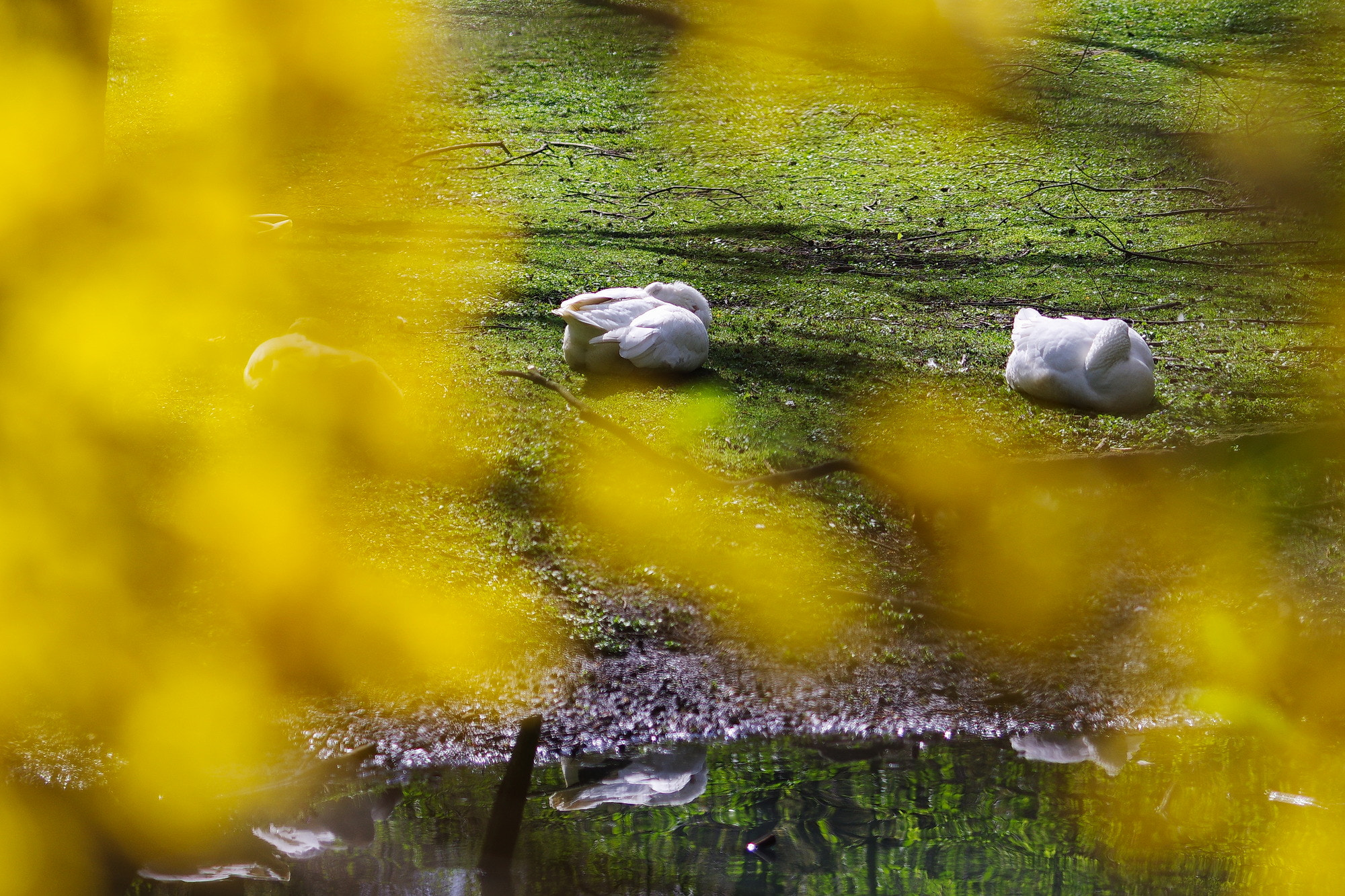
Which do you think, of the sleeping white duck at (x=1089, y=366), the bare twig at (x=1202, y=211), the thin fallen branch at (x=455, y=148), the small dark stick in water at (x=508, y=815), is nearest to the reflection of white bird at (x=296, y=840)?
the small dark stick in water at (x=508, y=815)

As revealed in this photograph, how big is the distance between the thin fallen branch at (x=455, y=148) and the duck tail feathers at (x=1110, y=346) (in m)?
6.05

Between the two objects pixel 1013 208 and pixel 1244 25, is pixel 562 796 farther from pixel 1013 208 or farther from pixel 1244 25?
pixel 1244 25

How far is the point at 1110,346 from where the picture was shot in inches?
206

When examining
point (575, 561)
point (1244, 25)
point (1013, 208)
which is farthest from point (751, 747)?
point (1244, 25)

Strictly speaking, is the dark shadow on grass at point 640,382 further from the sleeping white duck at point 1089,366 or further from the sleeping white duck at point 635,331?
the sleeping white duck at point 1089,366

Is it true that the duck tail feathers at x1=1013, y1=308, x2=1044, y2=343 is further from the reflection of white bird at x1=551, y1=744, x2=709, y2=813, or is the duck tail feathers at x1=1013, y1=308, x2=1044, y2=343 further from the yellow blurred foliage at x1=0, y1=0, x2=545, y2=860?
the reflection of white bird at x1=551, y1=744, x2=709, y2=813

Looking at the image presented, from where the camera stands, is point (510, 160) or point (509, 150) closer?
point (510, 160)

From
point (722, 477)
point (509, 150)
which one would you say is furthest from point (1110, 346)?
point (509, 150)

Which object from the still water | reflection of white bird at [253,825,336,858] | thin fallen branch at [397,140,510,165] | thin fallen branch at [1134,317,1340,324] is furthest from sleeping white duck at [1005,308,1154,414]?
thin fallen branch at [397,140,510,165]

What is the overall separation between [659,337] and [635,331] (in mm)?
117

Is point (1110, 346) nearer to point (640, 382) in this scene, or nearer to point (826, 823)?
point (640, 382)

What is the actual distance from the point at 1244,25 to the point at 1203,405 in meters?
8.79

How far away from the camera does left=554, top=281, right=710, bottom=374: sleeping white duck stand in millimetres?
5426

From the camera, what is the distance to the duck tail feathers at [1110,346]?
519cm
